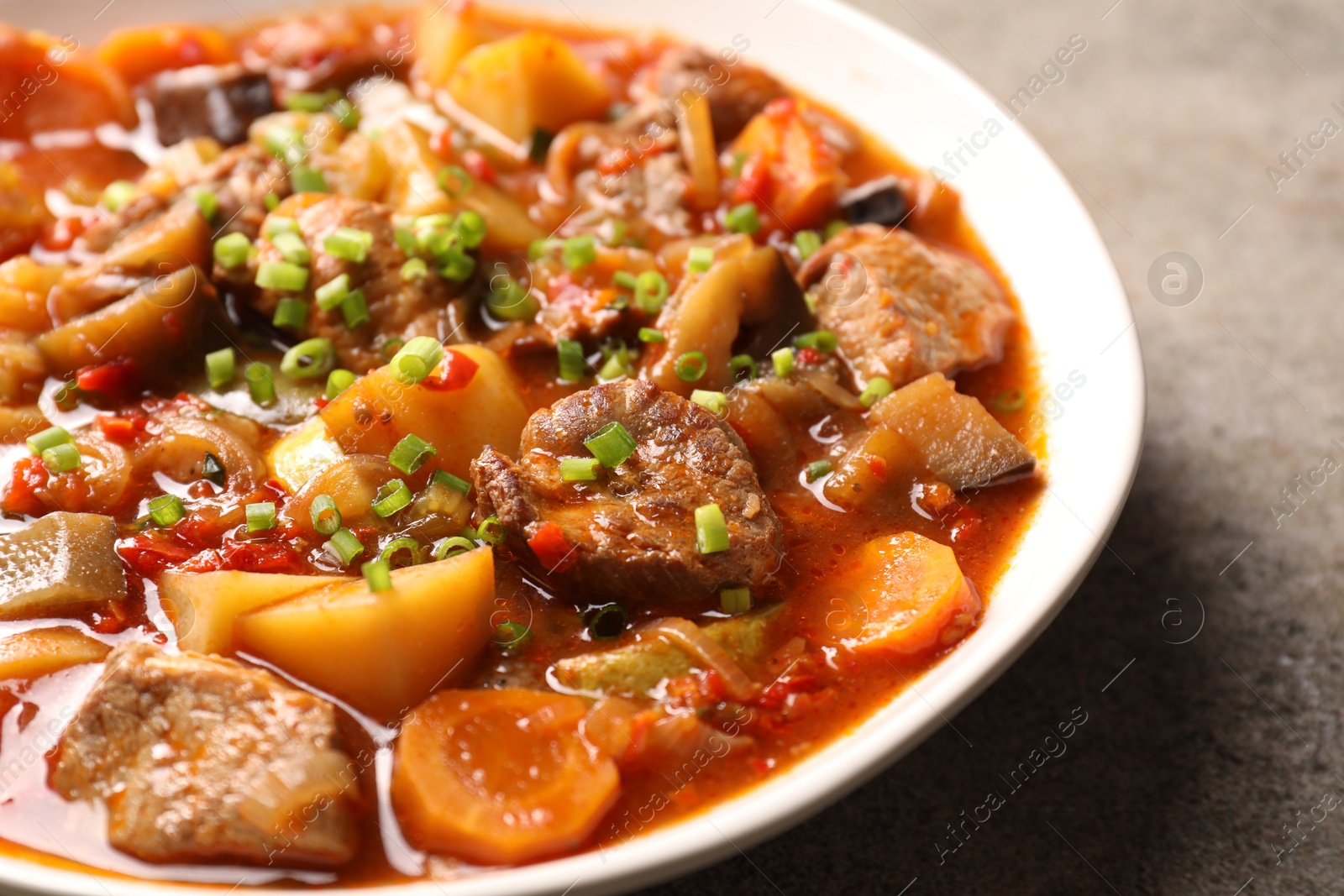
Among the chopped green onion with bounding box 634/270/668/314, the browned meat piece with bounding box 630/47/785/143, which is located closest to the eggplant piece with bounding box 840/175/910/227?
the browned meat piece with bounding box 630/47/785/143

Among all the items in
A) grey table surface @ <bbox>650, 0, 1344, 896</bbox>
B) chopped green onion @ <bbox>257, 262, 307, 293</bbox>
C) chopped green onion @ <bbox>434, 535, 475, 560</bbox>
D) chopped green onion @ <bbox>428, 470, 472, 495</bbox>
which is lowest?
grey table surface @ <bbox>650, 0, 1344, 896</bbox>

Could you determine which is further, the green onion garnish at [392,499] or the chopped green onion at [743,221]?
the chopped green onion at [743,221]

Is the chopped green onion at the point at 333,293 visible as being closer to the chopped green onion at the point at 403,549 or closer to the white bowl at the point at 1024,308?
the chopped green onion at the point at 403,549

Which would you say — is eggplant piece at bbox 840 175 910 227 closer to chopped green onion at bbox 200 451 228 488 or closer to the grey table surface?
the grey table surface

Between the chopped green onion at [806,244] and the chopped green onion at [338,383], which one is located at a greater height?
the chopped green onion at [338,383]

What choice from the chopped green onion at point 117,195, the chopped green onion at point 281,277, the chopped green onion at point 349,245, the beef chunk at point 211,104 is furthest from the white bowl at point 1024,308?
the chopped green onion at point 349,245

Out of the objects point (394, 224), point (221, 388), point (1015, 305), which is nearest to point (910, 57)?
point (1015, 305)

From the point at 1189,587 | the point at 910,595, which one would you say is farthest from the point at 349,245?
the point at 1189,587
